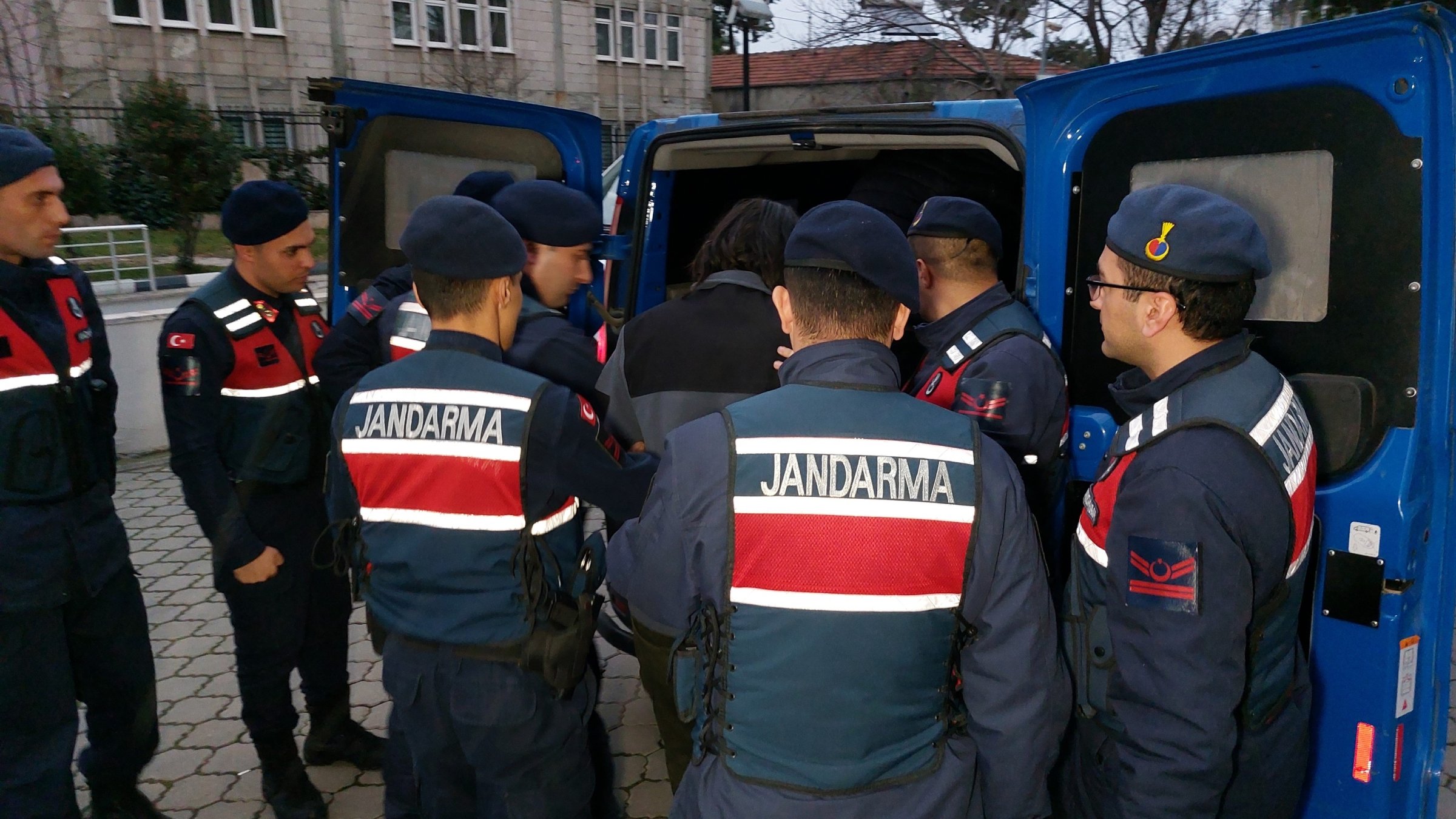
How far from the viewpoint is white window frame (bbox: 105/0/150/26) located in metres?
19.2

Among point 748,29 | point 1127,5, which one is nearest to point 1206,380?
point 748,29

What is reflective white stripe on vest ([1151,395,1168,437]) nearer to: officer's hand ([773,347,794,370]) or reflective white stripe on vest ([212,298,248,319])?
officer's hand ([773,347,794,370])

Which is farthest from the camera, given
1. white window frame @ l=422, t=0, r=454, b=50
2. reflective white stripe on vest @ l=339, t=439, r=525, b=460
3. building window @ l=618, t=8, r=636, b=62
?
building window @ l=618, t=8, r=636, b=62

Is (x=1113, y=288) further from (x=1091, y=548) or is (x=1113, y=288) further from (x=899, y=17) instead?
(x=899, y=17)

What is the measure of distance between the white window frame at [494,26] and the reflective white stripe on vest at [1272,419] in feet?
83.0

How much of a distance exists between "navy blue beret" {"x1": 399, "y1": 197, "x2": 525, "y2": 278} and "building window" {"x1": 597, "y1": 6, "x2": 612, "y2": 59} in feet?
84.9

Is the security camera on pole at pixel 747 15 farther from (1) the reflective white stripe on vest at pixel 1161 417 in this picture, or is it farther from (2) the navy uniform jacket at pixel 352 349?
(1) the reflective white stripe on vest at pixel 1161 417

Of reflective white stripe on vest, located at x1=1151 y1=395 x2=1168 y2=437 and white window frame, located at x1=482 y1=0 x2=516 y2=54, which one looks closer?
reflective white stripe on vest, located at x1=1151 y1=395 x2=1168 y2=437

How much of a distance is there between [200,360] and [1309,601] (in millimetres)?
2874

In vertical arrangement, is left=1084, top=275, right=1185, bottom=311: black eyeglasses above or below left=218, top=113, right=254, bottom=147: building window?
below

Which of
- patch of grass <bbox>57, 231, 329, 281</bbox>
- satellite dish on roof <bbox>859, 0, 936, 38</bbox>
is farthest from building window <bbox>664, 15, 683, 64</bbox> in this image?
satellite dish on roof <bbox>859, 0, 936, 38</bbox>

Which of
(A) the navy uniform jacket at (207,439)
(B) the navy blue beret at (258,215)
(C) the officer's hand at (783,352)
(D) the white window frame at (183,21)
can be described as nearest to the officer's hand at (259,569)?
(A) the navy uniform jacket at (207,439)

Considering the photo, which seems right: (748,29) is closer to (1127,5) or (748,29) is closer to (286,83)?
(1127,5)

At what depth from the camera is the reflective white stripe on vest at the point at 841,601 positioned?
1501mm
